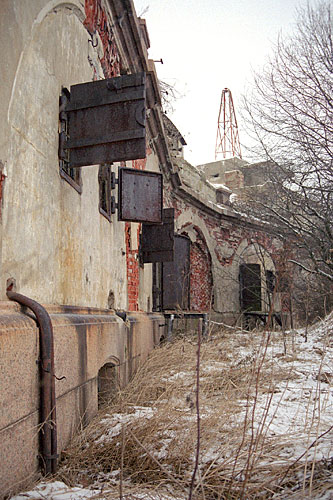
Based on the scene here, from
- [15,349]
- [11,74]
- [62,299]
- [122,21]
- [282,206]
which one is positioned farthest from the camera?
[282,206]

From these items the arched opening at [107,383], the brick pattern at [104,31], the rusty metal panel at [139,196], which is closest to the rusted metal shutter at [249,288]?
the rusty metal panel at [139,196]

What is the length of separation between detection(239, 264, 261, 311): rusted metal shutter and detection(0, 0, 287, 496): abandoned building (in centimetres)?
747

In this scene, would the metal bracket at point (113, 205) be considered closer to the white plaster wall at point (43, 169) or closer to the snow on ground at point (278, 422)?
the white plaster wall at point (43, 169)

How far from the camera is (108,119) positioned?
157 inches

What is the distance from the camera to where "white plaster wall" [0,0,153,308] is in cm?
265

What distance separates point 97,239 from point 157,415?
2321 mm

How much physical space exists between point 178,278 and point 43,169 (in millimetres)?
7976

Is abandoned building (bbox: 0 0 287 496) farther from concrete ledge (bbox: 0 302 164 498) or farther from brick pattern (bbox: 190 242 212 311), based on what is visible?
brick pattern (bbox: 190 242 212 311)

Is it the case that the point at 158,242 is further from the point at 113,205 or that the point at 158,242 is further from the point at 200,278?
the point at 200,278

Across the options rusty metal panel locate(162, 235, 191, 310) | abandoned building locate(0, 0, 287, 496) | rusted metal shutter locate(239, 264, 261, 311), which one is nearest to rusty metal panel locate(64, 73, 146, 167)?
abandoned building locate(0, 0, 287, 496)

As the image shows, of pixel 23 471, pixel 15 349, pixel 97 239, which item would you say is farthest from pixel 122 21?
pixel 23 471

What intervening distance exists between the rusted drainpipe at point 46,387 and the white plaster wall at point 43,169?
0.68ft

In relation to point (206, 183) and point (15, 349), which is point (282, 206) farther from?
point (15, 349)

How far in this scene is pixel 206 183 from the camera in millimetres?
14461
